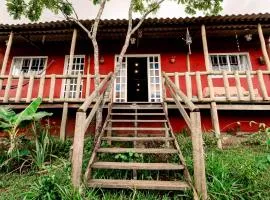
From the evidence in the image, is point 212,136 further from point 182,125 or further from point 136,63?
point 136,63

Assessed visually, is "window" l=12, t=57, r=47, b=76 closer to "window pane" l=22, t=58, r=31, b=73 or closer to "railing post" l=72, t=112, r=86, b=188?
"window pane" l=22, t=58, r=31, b=73

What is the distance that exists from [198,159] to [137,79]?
10.4 metres

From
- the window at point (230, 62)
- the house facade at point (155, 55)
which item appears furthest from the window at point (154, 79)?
the window at point (230, 62)

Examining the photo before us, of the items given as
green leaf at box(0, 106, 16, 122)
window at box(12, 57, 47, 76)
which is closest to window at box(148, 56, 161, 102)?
window at box(12, 57, 47, 76)

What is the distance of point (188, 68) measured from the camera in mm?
10359

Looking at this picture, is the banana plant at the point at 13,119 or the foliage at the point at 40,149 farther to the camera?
the banana plant at the point at 13,119

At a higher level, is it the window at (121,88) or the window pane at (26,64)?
the window pane at (26,64)

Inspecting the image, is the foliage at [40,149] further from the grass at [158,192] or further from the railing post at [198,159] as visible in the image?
the railing post at [198,159]

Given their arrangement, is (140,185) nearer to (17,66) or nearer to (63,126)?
(63,126)

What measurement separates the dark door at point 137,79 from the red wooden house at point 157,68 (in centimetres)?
12

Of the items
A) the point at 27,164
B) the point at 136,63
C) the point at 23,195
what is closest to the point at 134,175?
the point at 23,195

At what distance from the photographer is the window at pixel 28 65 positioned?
10.9 metres

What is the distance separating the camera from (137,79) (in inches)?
546

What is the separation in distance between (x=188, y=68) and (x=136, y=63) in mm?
2702
